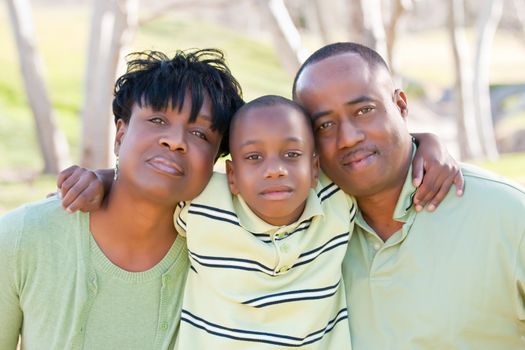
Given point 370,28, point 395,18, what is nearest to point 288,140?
point 370,28

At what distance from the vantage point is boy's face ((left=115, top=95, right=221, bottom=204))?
2.93 metres

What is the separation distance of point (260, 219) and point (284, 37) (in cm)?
413

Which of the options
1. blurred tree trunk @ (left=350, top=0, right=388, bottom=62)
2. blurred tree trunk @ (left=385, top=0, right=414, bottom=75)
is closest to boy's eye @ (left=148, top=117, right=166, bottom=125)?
blurred tree trunk @ (left=350, top=0, right=388, bottom=62)

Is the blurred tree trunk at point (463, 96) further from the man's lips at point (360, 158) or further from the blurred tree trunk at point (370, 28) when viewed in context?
the man's lips at point (360, 158)

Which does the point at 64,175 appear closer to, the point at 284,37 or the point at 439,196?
the point at 439,196

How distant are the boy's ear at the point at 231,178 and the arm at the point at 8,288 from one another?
35.6 inches

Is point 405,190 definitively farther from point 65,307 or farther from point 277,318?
point 65,307

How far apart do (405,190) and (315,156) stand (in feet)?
1.37

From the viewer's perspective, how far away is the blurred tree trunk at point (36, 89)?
38.5ft

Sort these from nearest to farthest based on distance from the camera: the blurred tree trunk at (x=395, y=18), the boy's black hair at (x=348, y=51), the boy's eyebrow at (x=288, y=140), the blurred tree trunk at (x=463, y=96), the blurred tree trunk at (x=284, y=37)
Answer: the boy's eyebrow at (x=288, y=140)
the boy's black hair at (x=348, y=51)
the blurred tree trunk at (x=284, y=37)
the blurred tree trunk at (x=395, y=18)
the blurred tree trunk at (x=463, y=96)

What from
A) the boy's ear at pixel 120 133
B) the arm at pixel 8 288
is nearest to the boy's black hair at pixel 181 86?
the boy's ear at pixel 120 133

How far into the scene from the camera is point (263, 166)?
3.13 meters

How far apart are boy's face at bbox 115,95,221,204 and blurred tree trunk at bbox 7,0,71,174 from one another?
31.1 ft

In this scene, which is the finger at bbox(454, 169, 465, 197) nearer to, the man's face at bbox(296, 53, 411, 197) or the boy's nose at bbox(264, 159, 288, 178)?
the man's face at bbox(296, 53, 411, 197)
